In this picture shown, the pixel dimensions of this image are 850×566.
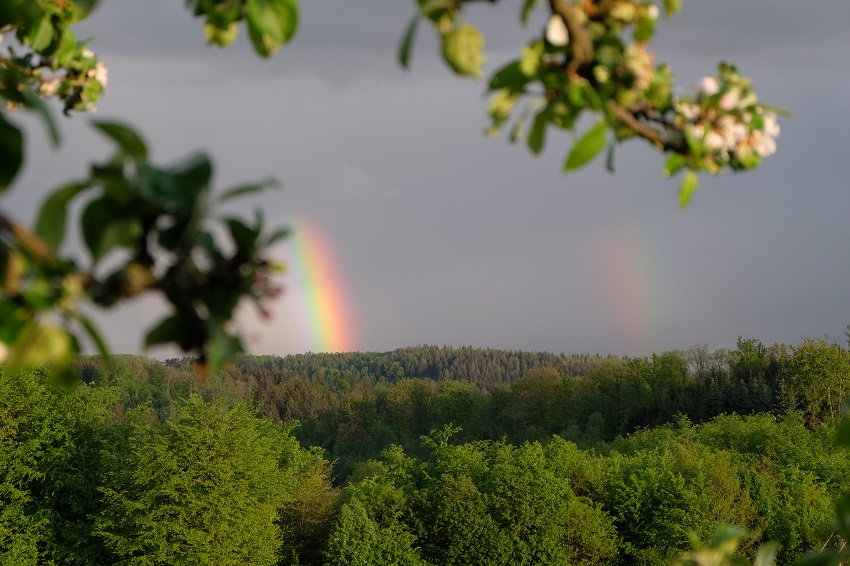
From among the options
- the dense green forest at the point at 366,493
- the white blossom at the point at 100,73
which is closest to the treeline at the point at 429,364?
the dense green forest at the point at 366,493

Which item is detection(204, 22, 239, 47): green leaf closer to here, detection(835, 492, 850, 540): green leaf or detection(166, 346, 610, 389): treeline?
detection(835, 492, 850, 540): green leaf

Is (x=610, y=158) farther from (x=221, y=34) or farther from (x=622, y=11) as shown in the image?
(x=221, y=34)

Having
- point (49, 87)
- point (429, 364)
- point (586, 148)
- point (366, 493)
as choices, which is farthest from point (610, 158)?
point (429, 364)

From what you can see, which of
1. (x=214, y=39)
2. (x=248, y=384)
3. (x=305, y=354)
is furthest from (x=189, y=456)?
(x=305, y=354)

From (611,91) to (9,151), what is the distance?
0.85 metres

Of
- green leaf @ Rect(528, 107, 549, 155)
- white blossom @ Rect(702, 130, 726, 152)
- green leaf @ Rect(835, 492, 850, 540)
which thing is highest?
green leaf @ Rect(528, 107, 549, 155)

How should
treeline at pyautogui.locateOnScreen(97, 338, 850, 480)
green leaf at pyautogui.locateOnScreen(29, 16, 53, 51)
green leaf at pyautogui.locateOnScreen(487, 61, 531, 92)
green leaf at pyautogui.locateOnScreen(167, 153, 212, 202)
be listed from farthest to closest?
treeline at pyautogui.locateOnScreen(97, 338, 850, 480) < green leaf at pyautogui.locateOnScreen(29, 16, 53, 51) < green leaf at pyautogui.locateOnScreen(487, 61, 531, 92) < green leaf at pyautogui.locateOnScreen(167, 153, 212, 202)

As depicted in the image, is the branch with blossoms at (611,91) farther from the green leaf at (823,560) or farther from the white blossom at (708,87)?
the green leaf at (823,560)

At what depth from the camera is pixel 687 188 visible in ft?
4.78

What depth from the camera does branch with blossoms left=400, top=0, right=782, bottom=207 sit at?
120cm

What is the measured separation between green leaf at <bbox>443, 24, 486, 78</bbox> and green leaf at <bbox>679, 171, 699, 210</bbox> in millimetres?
473

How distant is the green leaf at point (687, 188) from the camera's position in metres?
1.45

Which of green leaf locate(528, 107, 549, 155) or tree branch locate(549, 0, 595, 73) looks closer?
tree branch locate(549, 0, 595, 73)

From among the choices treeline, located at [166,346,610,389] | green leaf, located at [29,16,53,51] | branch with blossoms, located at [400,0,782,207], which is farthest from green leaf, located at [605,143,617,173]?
treeline, located at [166,346,610,389]
